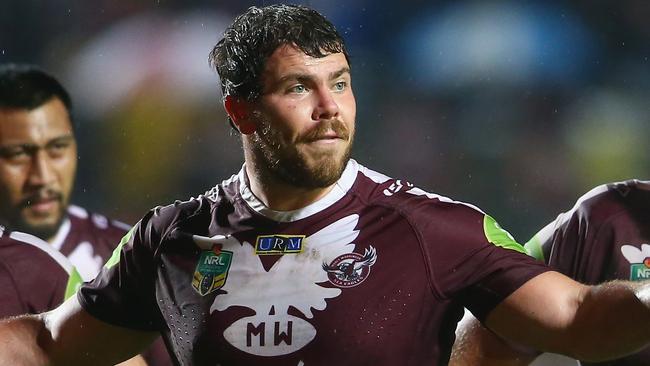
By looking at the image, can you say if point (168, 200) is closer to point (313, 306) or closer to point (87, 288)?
point (87, 288)

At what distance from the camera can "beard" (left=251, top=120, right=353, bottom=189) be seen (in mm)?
2365

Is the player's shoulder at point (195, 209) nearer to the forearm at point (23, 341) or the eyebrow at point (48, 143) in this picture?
the forearm at point (23, 341)

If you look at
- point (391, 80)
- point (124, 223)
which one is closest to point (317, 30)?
point (124, 223)

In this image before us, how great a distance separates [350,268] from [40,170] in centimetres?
171

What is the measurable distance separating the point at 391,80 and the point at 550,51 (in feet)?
2.26

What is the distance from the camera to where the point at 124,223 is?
152 inches

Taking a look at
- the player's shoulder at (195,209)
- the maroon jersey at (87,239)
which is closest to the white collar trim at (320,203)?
the player's shoulder at (195,209)

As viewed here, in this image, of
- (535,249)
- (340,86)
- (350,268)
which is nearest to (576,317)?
(350,268)

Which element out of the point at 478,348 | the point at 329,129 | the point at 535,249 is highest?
the point at 329,129

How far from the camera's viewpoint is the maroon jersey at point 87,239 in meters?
3.66

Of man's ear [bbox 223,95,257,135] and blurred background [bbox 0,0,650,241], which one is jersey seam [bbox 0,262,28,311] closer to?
blurred background [bbox 0,0,650,241]

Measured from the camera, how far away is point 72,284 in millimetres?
3506

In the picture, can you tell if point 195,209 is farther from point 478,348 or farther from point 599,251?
point 599,251

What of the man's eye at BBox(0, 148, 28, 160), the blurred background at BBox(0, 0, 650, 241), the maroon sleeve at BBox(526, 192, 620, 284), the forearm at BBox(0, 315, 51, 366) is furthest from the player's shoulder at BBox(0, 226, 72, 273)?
the maroon sleeve at BBox(526, 192, 620, 284)
